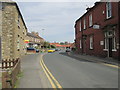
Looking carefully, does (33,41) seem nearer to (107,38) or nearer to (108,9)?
(108,9)

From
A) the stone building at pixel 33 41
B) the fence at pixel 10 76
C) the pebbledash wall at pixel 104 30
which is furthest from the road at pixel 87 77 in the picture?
the stone building at pixel 33 41

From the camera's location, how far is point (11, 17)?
15.8 m

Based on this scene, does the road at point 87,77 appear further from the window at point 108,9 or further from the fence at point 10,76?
the window at point 108,9

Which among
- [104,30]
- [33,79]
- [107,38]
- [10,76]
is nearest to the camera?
[10,76]

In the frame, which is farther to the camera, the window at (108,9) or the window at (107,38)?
the window at (108,9)

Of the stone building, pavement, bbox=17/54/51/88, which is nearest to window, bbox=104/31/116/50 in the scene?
pavement, bbox=17/54/51/88

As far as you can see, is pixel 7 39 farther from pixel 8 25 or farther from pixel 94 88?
pixel 94 88

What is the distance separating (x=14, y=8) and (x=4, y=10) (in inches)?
42.4

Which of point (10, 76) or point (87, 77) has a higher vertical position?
point (10, 76)

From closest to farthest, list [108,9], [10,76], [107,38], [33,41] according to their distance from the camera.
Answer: [10,76]
[107,38]
[108,9]
[33,41]

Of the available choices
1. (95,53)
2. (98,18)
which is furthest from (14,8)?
(95,53)

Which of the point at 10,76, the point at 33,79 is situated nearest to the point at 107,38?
the point at 33,79

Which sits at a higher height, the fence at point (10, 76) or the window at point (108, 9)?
the window at point (108, 9)

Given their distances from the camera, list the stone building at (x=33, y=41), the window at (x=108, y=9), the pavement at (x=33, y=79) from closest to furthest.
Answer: the pavement at (x=33, y=79) < the window at (x=108, y=9) < the stone building at (x=33, y=41)
